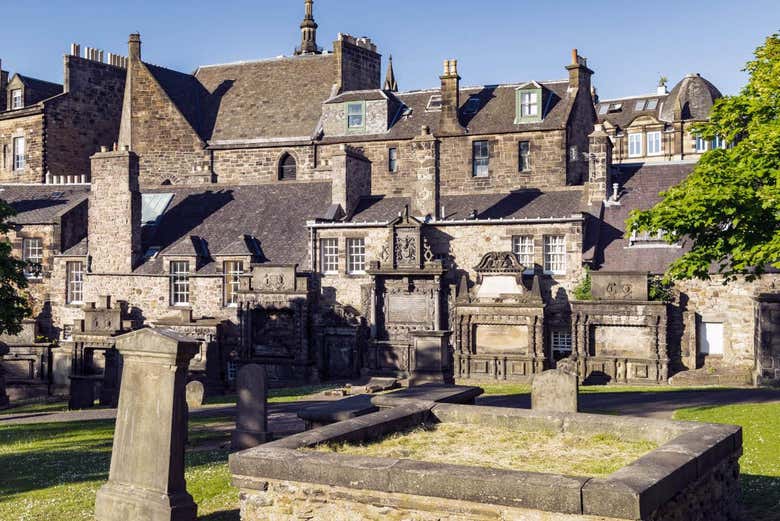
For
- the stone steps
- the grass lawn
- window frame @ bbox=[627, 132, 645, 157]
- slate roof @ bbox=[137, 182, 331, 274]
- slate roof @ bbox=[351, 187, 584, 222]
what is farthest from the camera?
window frame @ bbox=[627, 132, 645, 157]

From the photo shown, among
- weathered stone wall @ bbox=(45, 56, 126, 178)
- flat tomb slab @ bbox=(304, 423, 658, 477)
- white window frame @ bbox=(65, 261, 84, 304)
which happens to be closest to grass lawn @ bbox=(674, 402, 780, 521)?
flat tomb slab @ bbox=(304, 423, 658, 477)

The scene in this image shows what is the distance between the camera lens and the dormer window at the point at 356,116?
156 feet

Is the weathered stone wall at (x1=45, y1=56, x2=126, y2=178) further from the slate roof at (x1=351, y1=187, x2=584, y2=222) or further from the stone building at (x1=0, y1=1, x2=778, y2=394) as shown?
the slate roof at (x1=351, y1=187, x2=584, y2=222)

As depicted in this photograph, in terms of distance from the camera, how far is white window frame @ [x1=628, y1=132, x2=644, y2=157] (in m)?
71.2

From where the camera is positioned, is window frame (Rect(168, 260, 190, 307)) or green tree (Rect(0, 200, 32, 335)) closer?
green tree (Rect(0, 200, 32, 335))

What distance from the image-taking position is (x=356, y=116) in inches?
1876

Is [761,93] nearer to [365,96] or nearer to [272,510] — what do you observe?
[272,510]

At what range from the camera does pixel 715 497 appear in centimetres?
1186

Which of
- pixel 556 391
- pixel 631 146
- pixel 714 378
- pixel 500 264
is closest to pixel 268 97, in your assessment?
pixel 500 264

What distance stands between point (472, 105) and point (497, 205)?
940 cm

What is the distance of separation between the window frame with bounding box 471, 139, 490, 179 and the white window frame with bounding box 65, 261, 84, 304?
1895 centimetres

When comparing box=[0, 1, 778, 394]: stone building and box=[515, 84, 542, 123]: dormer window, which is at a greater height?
box=[515, 84, 542, 123]: dormer window

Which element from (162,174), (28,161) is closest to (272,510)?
(162,174)

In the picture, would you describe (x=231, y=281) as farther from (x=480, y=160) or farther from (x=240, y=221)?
(x=480, y=160)
